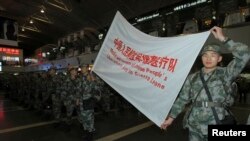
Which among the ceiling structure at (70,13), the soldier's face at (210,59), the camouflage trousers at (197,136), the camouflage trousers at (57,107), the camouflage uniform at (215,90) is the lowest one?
the camouflage trousers at (57,107)

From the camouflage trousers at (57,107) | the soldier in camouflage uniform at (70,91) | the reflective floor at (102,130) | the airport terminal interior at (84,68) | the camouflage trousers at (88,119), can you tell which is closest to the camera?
the camouflage trousers at (88,119)

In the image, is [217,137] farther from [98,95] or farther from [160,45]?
[98,95]

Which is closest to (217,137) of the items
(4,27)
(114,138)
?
(114,138)

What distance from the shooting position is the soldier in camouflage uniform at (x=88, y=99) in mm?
7125

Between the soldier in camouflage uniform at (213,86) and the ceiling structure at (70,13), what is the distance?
1398 cm

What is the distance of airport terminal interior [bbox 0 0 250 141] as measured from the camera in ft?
25.6

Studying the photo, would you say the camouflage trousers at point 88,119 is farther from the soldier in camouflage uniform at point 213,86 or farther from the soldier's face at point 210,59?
the soldier's face at point 210,59

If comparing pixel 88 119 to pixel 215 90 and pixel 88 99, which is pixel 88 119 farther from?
pixel 215 90

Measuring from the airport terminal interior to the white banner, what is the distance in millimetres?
145

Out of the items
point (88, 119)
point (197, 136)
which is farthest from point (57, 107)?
point (197, 136)

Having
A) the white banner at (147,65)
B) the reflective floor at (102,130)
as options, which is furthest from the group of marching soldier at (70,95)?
the white banner at (147,65)

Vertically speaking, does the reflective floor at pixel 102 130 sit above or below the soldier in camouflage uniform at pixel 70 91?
below

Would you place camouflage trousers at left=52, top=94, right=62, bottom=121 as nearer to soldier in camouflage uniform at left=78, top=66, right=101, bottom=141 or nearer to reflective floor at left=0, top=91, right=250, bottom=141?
reflective floor at left=0, top=91, right=250, bottom=141

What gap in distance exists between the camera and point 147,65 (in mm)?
4000
